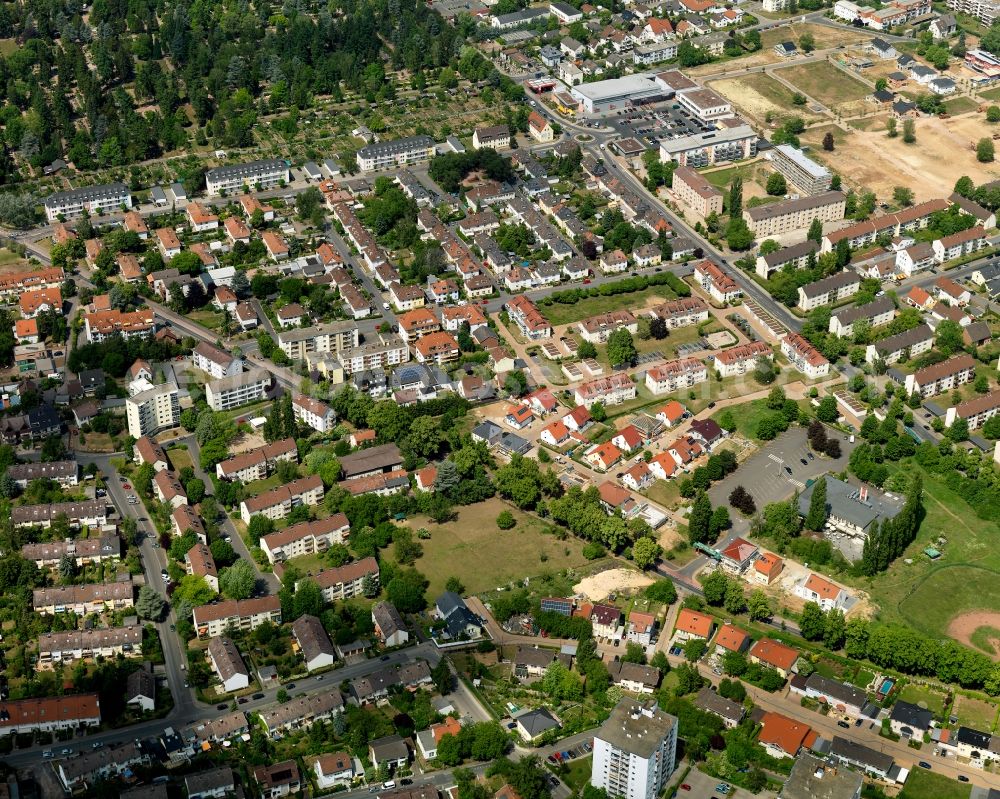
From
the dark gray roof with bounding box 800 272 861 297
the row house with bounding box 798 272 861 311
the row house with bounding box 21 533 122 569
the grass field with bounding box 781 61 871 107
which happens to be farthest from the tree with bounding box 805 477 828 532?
the grass field with bounding box 781 61 871 107

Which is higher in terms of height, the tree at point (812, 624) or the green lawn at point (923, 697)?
the tree at point (812, 624)

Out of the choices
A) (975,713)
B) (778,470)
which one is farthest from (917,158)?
(975,713)

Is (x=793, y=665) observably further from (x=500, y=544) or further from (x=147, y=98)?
(x=147, y=98)

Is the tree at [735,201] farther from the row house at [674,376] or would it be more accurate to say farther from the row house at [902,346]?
the row house at [674,376]

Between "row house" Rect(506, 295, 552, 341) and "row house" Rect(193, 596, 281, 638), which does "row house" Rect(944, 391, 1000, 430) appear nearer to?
"row house" Rect(506, 295, 552, 341)

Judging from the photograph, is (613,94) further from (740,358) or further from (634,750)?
(634,750)

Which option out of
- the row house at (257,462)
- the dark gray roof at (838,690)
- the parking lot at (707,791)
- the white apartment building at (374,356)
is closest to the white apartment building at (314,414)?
the row house at (257,462)
